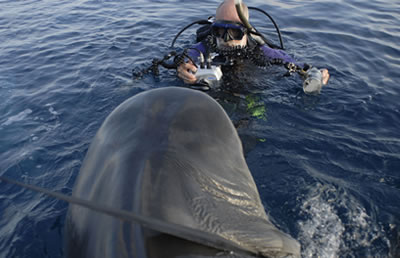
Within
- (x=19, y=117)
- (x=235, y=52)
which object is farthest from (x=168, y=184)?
(x=235, y=52)

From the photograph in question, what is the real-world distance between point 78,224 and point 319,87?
4.30 m

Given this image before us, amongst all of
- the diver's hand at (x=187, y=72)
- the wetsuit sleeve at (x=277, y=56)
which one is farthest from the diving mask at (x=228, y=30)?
the diver's hand at (x=187, y=72)

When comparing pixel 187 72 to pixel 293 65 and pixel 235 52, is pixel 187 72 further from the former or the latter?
pixel 293 65

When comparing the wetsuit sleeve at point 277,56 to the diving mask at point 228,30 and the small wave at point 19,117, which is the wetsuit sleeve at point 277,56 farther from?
the small wave at point 19,117

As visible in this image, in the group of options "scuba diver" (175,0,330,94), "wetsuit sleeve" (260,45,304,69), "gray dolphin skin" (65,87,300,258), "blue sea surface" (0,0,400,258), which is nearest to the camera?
"gray dolphin skin" (65,87,300,258)

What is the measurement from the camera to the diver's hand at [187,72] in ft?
15.8

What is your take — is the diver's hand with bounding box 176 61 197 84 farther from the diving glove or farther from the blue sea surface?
the diving glove

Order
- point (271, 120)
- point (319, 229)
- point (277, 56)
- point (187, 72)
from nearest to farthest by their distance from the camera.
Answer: point (319, 229), point (271, 120), point (187, 72), point (277, 56)

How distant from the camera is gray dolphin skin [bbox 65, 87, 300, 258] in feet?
4.53

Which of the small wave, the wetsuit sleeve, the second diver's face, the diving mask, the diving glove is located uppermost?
the diving mask

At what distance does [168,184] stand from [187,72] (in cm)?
350

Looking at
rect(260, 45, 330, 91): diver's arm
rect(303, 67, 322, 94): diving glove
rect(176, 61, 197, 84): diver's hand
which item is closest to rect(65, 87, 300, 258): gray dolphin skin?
rect(176, 61, 197, 84): diver's hand

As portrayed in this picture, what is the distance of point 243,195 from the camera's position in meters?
1.94

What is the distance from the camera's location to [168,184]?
5.08ft
